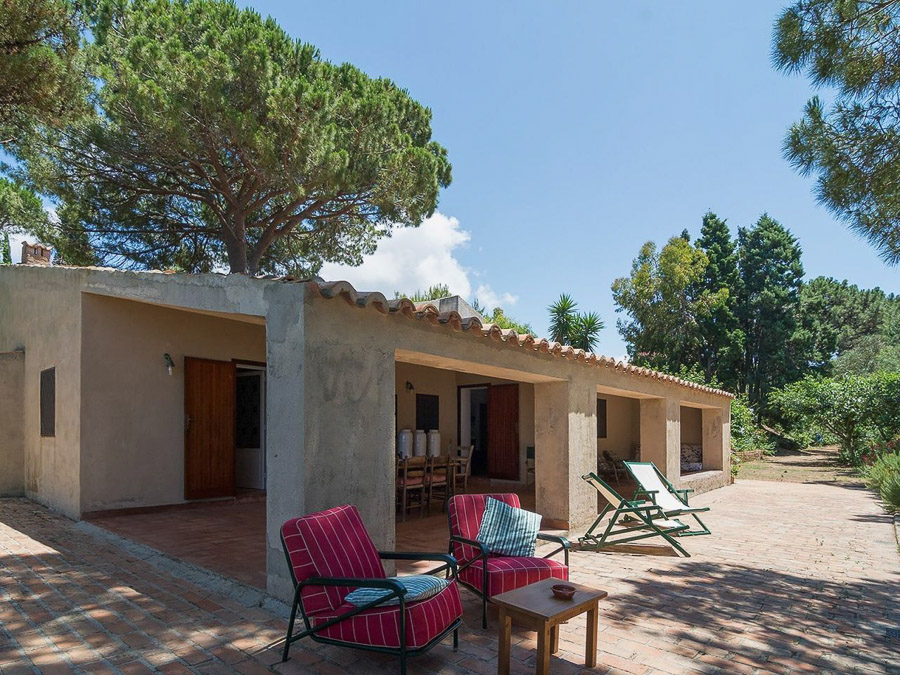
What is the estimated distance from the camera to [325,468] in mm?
4477

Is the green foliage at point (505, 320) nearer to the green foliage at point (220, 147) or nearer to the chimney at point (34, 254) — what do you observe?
the green foliage at point (220, 147)

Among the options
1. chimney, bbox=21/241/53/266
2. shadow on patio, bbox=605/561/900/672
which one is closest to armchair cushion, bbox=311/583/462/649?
shadow on patio, bbox=605/561/900/672

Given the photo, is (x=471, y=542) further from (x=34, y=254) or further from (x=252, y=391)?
(x=34, y=254)

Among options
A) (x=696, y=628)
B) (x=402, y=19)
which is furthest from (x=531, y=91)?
(x=696, y=628)

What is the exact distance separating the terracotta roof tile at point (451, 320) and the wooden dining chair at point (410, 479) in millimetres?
2413

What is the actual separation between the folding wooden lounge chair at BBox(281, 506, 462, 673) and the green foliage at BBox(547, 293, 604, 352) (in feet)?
72.0

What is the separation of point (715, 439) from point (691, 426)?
218 cm

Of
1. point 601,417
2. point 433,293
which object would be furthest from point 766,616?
point 433,293

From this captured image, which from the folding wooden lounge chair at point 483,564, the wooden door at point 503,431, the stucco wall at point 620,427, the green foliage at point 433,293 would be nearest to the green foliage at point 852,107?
the folding wooden lounge chair at point 483,564

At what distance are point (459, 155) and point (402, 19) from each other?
4.16 meters

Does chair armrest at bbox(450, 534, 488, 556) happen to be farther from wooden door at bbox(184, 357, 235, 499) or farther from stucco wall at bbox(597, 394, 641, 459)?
stucco wall at bbox(597, 394, 641, 459)

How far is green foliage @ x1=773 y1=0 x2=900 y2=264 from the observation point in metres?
5.16

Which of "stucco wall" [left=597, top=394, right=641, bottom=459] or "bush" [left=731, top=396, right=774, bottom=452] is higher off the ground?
"stucco wall" [left=597, top=394, right=641, bottom=459]

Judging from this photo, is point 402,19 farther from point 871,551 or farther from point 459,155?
point 871,551
